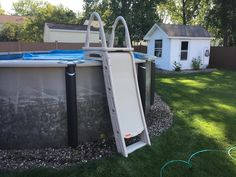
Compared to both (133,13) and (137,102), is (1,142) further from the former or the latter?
(133,13)

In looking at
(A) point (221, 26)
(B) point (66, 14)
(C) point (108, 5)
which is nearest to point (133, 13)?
(C) point (108, 5)

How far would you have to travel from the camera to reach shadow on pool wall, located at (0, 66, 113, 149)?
134 inches

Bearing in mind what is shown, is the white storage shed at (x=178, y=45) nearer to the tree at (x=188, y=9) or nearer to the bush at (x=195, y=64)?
the bush at (x=195, y=64)

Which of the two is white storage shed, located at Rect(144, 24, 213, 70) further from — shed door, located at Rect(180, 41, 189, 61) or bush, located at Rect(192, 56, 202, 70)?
bush, located at Rect(192, 56, 202, 70)

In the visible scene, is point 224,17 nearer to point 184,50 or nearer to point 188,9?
point 184,50

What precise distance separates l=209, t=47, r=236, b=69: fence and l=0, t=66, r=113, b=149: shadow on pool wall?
1379 cm

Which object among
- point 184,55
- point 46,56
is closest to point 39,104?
point 46,56

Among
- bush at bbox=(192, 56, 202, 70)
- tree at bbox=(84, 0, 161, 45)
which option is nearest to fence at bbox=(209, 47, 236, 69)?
bush at bbox=(192, 56, 202, 70)

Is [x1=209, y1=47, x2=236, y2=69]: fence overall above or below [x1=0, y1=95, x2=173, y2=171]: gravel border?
above

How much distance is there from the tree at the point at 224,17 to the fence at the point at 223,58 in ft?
10.5

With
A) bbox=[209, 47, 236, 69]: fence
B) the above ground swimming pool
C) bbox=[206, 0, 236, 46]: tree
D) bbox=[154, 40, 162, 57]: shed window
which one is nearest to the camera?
the above ground swimming pool

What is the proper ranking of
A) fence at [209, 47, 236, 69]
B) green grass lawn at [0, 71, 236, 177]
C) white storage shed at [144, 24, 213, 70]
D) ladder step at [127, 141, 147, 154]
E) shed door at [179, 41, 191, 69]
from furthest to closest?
fence at [209, 47, 236, 69]
shed door at [179, 41, 191, 69]
white storage shed at [144, 24, 213, 70]
ladder step at [127, 141, 147, 154]
green grass lawn at [0, 71, 236, 177]

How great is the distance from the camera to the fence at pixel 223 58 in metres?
15.5

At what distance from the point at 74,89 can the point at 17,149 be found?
1.15 meters
